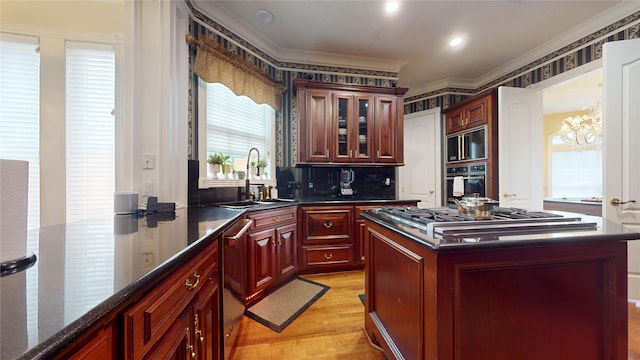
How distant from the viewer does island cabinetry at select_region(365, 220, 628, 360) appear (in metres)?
0.89

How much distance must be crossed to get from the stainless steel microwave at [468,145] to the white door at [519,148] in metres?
0.23

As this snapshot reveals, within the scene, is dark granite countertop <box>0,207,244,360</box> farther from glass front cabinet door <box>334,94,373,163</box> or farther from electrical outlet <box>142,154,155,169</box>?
glass front cabinet door <box>334,94,373,163</box>

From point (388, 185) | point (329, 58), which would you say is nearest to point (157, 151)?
point (329, 58)

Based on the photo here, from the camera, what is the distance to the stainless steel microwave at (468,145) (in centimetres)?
314

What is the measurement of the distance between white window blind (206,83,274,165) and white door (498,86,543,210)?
2.92 metres

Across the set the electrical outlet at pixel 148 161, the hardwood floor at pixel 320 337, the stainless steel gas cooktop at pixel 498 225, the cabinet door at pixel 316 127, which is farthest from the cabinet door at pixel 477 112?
the electrical outlet at pixel 148 161

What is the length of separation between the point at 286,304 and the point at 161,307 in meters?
1.58

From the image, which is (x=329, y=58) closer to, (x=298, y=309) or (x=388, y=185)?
(x=388, y=185)

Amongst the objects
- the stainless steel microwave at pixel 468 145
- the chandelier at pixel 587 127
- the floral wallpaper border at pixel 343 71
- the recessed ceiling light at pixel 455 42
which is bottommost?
the stainless steel microwave at pixel 468 145

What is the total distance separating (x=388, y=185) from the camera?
3.51m

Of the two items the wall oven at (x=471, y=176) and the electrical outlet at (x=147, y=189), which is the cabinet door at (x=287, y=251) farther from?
the wall oven at (x=471, y=176)

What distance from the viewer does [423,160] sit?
13.4ft

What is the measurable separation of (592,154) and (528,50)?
4316 mm

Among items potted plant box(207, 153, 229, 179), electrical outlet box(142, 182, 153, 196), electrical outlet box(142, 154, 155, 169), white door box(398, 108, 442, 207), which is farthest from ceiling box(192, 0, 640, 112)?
electrical outlet box(142, 182, 153, 196)
